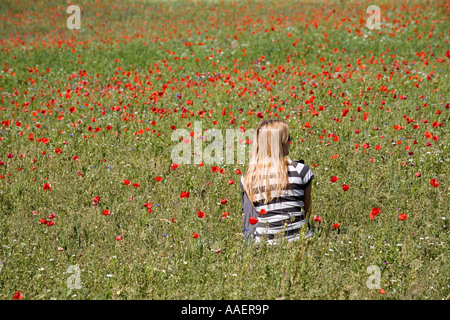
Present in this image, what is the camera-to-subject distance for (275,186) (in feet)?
12.2

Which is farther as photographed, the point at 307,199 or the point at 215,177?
the point at 215,177

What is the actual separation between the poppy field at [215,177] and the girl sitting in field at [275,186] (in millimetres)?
182

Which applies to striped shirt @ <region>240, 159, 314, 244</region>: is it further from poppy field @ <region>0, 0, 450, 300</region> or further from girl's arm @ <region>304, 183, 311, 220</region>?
poppy field @ <region>0, 0, 450, 300</region>

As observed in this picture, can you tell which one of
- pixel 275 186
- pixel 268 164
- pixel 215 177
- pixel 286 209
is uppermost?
pixel 268 164

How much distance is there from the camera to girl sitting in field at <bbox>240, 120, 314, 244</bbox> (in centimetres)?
372

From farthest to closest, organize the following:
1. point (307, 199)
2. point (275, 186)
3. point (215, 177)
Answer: point (215, 177), point (307, 199), point (275, 186)

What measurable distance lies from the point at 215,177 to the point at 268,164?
5.68ft

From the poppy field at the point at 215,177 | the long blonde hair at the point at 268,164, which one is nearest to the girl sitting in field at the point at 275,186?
the long blonde hair at the point at 268,164

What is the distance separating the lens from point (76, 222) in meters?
4.47


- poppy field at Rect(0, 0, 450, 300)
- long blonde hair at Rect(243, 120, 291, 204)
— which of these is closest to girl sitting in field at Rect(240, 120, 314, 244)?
long blonde hair at Rect(243, 120, 291, 204)

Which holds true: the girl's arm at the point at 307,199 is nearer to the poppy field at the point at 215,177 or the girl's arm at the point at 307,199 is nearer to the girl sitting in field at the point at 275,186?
the girl sitting in field at the point at 275,186

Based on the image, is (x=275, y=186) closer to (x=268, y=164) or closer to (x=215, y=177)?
(x=268, y=164)

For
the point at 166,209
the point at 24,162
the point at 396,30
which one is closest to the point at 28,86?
the point at 24,162

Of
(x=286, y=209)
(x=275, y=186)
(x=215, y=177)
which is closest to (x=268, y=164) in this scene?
(x=275, y=186)
